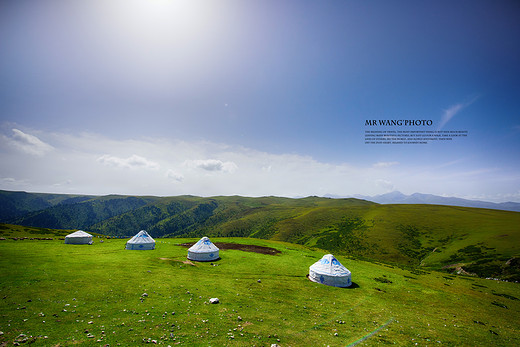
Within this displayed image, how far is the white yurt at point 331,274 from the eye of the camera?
26.0 meters

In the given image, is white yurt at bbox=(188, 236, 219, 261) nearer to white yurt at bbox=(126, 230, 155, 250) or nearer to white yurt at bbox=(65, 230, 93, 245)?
white yurt at bbox=(126, 230, 155, 250)

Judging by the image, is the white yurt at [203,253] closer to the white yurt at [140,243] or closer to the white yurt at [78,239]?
the white yurt at [140,243]

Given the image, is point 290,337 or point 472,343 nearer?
point 290,337

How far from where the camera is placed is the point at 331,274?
2606 centimetres

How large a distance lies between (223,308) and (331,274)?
15416mm

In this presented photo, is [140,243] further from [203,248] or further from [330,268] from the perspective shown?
[330,268]

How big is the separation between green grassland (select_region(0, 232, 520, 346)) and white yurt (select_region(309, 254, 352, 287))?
3.68 ft

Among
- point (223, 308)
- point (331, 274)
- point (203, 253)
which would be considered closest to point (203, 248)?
point (203, 253)

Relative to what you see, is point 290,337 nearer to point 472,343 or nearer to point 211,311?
point 211,311

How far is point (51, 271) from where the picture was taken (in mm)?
21062

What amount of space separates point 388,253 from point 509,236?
31.6 metres

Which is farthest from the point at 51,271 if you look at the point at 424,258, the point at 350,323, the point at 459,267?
the point at 424,258

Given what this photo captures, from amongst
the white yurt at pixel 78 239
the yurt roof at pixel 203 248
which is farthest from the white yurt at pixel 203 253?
the white yurt at pixel 78 239

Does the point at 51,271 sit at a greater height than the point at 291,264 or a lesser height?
greater
